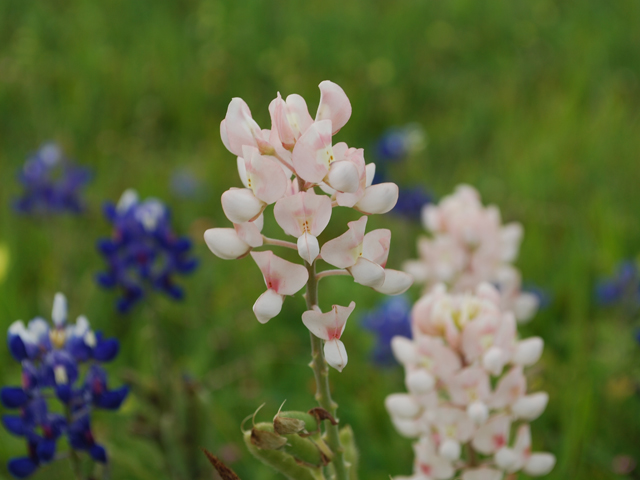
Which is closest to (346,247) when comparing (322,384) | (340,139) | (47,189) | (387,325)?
(322,384)

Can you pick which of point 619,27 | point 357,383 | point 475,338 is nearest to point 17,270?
point 357,383

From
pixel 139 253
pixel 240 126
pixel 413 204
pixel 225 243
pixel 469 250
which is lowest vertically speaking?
pixel 225 243

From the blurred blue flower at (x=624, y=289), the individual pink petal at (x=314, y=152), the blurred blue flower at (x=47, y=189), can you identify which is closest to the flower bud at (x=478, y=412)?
the individual pink petal at (x=314, y=152)

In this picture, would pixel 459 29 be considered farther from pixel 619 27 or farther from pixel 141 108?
pixel 141 108

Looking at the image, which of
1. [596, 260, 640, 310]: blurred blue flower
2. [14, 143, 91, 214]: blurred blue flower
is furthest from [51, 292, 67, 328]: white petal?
[596, 260, 640, 310]: blurred blue flower

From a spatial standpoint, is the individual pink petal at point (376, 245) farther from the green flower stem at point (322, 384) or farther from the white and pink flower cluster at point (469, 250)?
the white and pink flower cluster at point (469, 250)

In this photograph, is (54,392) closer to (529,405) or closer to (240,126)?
(240,126)

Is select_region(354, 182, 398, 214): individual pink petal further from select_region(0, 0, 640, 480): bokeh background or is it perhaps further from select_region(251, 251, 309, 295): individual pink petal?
select_region(0, 0, 640, 480): bokeh background
